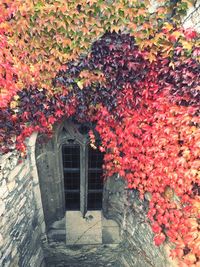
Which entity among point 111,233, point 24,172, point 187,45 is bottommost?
point 111,233

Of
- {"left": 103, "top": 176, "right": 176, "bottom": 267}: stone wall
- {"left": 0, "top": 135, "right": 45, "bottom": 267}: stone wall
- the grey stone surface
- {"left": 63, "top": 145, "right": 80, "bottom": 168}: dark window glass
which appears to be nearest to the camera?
{"left": 0, "top": 135, "right": 45, "bottom": 267}: stone wall

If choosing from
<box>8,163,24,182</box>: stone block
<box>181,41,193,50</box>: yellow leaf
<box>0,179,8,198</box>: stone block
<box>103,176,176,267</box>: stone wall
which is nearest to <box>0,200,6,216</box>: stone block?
<box>0,179,8,198</box>: stone block

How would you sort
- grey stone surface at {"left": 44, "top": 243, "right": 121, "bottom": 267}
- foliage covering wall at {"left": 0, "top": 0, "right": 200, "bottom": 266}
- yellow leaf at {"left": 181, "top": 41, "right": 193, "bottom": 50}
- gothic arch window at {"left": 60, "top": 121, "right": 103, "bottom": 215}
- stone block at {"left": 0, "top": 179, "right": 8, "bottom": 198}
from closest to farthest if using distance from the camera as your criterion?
yellow leaf at {"left": 181, "top": 41, "right": 193, "bottom": 50}
foliage covering wall at {"left": 0, "top": 0, "right": 200, "bottom": 266}
stone block at {"left": 0, "top": 179, "right": 8, "bottom": 198}
gothic arch window at {"left": 60, "top": 121, "right": 103, "bottom": 215}
grey stone surface at {"left": 44, "top": 243, "right": 121, "bottom": 267}

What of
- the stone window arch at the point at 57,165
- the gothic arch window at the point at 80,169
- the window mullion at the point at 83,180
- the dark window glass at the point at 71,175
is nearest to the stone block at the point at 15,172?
the stone window arch at the point at 57,165

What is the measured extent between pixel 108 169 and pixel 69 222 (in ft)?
8.01

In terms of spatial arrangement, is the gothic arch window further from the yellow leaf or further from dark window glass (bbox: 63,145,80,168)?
the yellow leaf

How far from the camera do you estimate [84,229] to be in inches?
325

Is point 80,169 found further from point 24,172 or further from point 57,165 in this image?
point 24,172

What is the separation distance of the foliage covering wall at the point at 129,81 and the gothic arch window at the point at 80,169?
56.9 inches

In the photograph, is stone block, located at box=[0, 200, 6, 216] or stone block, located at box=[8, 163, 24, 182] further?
stone block, located at box=[8, 163, 24, 182]

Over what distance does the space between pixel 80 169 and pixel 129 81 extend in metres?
3.18

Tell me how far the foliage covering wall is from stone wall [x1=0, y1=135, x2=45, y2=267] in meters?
0.55

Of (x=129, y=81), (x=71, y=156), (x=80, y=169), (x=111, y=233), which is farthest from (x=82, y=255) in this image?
(x=129, y=81)

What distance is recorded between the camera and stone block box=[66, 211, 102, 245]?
8.27 metres
